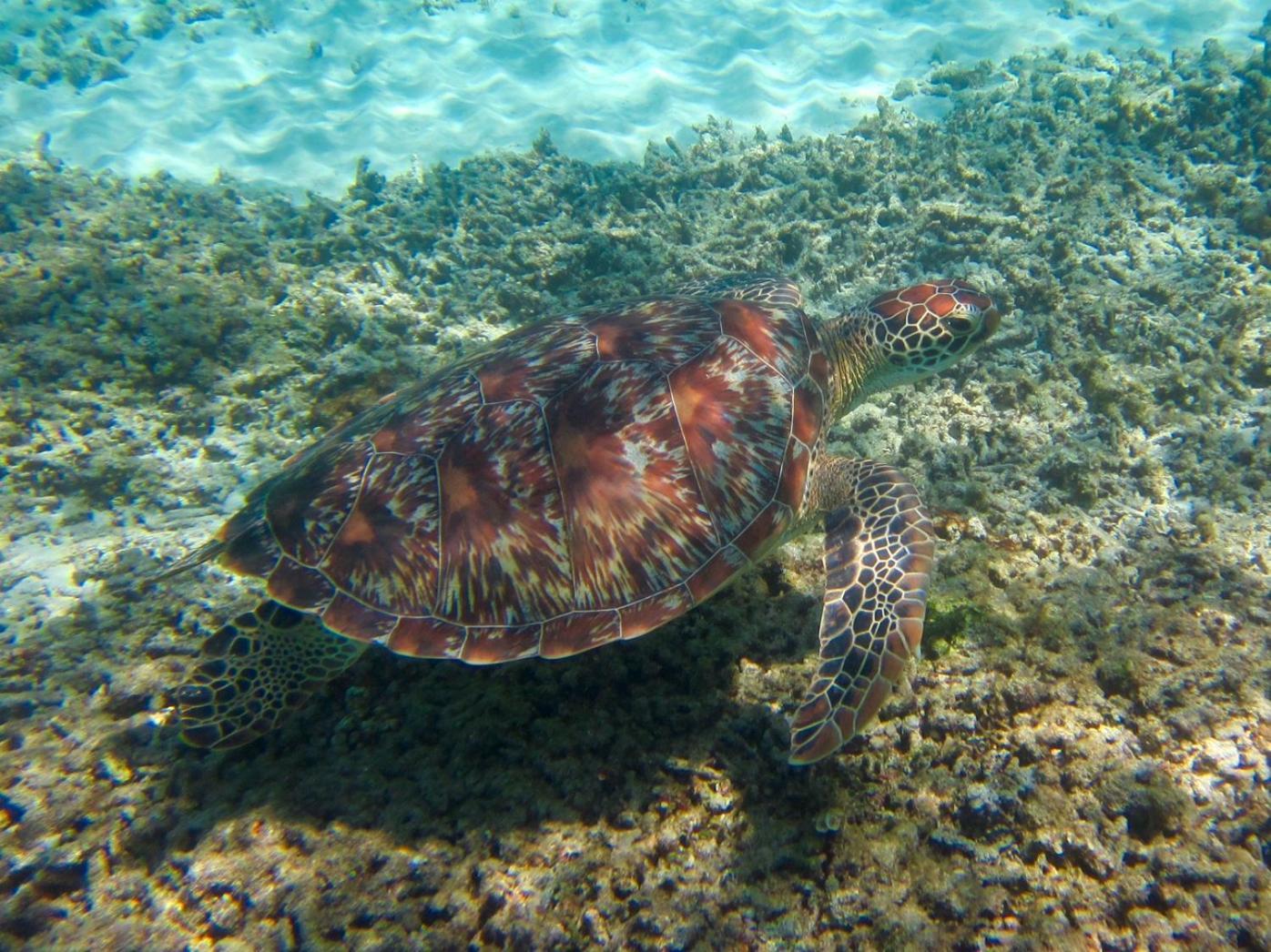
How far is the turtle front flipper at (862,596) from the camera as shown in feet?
6.54

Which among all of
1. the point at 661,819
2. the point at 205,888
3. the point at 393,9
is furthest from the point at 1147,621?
the point at 393,9

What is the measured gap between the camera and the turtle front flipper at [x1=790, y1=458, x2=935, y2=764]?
199 centimetres

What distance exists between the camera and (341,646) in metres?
2.43

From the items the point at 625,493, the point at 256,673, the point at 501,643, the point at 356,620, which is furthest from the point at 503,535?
the point at 256,673

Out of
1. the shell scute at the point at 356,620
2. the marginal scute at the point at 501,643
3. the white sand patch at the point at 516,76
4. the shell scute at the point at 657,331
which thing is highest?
the white sand patch at the point at 516,76

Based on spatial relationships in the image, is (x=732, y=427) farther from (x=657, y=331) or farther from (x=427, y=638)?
(x=427, y=638)

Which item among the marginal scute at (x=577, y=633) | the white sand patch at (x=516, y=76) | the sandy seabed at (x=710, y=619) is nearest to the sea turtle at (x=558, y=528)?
the marginal scute at (x=577, y=633)

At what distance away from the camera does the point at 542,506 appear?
91.3 inches

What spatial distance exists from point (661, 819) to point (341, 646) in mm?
1494

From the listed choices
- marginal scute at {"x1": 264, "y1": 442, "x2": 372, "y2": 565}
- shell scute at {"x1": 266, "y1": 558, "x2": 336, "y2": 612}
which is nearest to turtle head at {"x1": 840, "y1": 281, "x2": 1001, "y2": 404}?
marginal scute at {"x1": 264, "y1": 442, "x2": 372, "y2": 565}

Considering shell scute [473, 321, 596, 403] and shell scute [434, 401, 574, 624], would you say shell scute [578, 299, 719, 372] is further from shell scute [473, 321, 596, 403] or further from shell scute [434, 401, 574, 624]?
shell scute [434, 401, 574, 624]

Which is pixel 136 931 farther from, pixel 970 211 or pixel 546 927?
pixel 970 211

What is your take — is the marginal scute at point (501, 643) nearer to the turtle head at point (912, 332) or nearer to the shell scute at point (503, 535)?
the shell scute at point (503, 535)

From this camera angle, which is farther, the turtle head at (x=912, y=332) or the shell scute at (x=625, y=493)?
the turtle head at (x=912, y=332)
